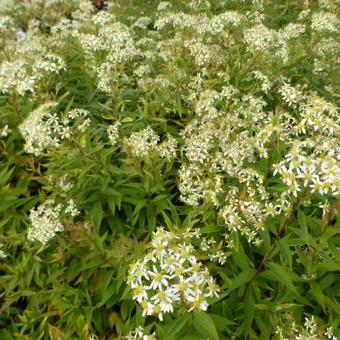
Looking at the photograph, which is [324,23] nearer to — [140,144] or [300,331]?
[140,144]

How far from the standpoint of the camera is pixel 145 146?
171 inches

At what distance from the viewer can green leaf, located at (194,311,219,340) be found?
2807mm

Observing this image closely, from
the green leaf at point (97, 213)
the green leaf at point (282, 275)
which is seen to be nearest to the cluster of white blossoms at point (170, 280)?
the green leaf at point (282, 275)

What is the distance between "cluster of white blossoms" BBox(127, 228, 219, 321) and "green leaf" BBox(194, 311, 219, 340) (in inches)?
4.3

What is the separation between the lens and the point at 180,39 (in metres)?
6.28

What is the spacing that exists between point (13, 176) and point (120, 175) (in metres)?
1.73

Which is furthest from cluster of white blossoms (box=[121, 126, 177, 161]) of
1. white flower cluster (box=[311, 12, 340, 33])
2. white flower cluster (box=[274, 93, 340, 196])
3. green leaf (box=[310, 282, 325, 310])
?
white flower cluster (box=[311, 12, 340, 33])

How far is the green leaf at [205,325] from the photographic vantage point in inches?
110

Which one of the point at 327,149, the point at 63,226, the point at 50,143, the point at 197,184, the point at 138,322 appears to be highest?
the point at 327,149

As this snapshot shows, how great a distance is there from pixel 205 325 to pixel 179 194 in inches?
95.0

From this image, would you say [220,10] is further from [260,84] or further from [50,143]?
[50,143]

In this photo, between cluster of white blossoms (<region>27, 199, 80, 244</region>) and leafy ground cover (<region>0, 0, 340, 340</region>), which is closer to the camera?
leafy ground cover (<region>0, 0, 340, 340</region>)

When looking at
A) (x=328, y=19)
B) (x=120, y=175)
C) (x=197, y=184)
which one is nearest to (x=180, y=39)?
(x=328, y=19)

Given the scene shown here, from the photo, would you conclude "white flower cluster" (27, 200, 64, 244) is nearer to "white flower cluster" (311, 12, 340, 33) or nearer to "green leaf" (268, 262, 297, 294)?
"green leaf" (268, 262, 297, 294)
